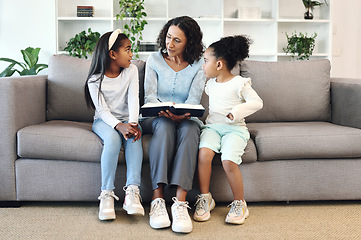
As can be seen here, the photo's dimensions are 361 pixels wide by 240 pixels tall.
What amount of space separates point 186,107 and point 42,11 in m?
3.21

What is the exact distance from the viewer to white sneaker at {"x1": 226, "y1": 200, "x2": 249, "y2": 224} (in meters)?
1.97

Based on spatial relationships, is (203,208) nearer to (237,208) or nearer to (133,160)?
(237,208)

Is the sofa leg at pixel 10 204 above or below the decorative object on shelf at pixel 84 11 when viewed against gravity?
below

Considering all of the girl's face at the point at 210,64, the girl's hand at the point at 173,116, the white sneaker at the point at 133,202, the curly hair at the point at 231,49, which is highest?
the curly hair at the point at 231,49

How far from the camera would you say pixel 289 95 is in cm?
273

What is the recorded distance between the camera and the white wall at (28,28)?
4.64m

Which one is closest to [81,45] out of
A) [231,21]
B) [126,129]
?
[231,21]

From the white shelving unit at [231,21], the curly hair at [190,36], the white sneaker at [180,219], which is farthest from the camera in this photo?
the white shelving unit at [231,21]

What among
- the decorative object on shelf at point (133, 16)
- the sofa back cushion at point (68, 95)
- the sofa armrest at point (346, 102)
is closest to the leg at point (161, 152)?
the sofa back cushion at point (68, 95)

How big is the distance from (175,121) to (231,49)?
0.49 meters

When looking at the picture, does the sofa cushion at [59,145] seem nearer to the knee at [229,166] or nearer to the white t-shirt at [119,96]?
the white t-shirt at [119,96]

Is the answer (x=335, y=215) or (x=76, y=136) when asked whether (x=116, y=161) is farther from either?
(x=335, y=215)

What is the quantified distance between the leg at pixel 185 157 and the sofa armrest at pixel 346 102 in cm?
99

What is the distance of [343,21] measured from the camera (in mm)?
5137
